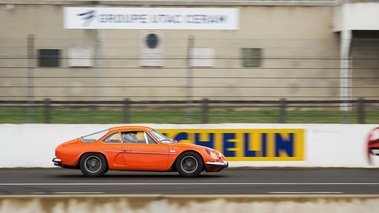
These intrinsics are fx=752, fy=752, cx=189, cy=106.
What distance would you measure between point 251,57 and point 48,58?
7074 millimetres

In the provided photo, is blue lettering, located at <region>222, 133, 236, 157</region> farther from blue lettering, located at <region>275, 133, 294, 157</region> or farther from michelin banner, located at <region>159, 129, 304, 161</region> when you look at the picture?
blue lettering, located at <region>275, 133, 294, 157</region>

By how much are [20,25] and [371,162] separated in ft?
43.0

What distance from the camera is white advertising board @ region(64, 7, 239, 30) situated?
25609mm

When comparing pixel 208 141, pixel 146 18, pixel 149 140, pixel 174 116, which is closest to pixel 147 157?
pixel 149 140

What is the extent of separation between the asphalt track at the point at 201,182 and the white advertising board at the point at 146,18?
8.47 m

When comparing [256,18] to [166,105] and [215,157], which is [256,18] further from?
[215,157]

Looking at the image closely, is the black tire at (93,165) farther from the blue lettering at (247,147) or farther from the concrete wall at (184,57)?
the concrete wall at (184,57)

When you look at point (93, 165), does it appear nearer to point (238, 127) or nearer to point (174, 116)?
point (174, 116)

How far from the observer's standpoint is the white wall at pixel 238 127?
18.6 meters

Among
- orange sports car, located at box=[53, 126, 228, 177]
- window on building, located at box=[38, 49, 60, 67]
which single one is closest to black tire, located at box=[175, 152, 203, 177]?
orange sports car, located at box=[53, 126, 228, 177]

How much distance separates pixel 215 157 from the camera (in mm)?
15695

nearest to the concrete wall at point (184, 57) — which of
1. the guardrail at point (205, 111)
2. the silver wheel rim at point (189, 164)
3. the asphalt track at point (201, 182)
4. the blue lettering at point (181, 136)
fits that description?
the guardrail at point (205, 111)

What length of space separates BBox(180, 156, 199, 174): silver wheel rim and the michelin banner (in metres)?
2.88

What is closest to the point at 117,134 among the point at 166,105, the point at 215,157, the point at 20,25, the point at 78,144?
the point at 78,144
